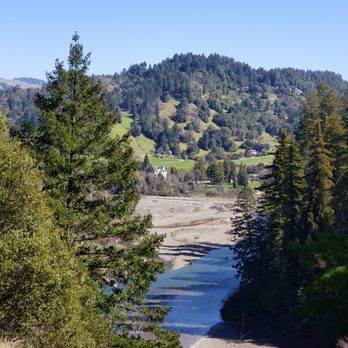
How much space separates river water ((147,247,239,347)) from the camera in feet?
142

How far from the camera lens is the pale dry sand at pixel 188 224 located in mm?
80438

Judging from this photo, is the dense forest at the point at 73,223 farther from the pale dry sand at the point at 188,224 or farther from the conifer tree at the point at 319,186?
the pale dry sand at the point at 188,224

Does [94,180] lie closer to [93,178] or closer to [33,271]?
[93,178]

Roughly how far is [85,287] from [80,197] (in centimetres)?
310

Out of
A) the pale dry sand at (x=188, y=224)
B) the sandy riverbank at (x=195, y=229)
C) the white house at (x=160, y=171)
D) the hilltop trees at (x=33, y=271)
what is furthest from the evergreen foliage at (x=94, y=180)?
the white house at (x=160, y=171)

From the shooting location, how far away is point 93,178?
1672 centimetres

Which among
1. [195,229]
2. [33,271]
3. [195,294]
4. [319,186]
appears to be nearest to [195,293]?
[195,294]

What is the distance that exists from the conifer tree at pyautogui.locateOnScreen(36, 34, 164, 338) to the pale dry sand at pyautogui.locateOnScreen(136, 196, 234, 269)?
173 feet

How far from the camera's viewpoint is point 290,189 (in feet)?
134

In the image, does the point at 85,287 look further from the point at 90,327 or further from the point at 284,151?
the point at 284,151

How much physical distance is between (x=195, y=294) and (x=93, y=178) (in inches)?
1558

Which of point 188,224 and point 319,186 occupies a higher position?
point 319,186

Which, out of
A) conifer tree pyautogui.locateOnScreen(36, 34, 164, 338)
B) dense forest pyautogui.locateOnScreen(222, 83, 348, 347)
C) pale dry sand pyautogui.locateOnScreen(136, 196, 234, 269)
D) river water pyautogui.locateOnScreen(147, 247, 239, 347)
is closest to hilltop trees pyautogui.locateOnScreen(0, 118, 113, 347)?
conifer tree pyautogui.locateOnScreen(36, 34, 164, 338)

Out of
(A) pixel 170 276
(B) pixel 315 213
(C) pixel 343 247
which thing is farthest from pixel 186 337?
(C) pixel 343 247
